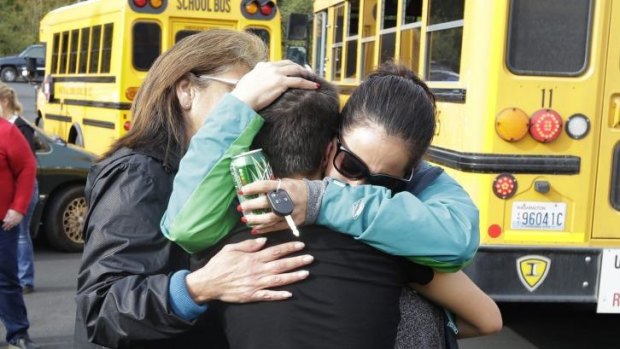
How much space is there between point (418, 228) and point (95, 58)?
9.62 metres

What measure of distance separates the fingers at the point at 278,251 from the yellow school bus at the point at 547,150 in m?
2.61

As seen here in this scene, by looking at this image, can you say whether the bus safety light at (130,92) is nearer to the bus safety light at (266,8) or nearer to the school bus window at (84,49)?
the school bus window at (84,49)

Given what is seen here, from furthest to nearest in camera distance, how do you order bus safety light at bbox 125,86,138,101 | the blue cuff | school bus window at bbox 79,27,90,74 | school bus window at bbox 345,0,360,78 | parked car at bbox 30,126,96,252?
school bus window at bbox 79,27,90,74 < bus safety light at bbox 125,86,138,101 < parked car at bbox 30,126,96,252 < school bus window at bbox 345,0,360,78 < the blue cuff

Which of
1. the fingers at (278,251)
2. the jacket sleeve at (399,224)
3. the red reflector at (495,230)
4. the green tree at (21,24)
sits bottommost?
the red reflector at (495,230)

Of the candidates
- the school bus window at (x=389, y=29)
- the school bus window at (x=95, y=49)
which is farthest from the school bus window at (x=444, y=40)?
the school bus window at (x=95, y=49)

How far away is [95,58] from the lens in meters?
10.5

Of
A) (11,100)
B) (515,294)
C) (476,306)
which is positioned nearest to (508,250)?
(515,294)

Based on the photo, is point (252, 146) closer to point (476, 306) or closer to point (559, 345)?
point (476, 306)

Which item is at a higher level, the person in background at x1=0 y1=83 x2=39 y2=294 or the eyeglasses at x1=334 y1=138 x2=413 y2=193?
the eyeglasses at x1=334 y1=138 x2=413 y2=193

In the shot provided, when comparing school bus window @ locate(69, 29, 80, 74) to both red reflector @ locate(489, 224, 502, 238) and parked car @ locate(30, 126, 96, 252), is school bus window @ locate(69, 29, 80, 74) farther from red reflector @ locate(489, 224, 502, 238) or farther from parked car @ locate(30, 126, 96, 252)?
red reflector @ locate(489, 224, 502, 238)

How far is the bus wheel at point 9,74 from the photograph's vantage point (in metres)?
35.1

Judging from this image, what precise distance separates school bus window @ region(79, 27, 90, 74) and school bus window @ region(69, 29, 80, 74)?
0.30 m

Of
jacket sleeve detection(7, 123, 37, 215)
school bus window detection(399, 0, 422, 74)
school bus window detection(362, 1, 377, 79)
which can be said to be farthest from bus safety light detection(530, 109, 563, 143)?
jacket sleeve detection(7, 123, 37, 215)

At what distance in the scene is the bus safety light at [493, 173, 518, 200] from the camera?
13.1 feet
